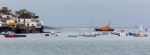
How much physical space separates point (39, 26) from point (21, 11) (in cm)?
1351

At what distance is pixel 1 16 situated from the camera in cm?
18188

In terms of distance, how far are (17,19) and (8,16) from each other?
404cm

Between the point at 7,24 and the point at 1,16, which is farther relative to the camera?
the point at 1,16

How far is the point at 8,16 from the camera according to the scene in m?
181
